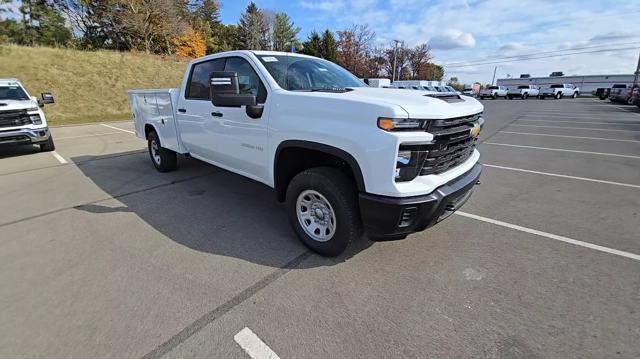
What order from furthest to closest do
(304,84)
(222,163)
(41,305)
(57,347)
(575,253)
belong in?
1. (222,163)
2. (304,84)
3. (575,253)
4. (41,305)
5. (57,347)

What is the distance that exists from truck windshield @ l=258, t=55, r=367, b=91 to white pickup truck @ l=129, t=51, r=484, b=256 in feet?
0.05

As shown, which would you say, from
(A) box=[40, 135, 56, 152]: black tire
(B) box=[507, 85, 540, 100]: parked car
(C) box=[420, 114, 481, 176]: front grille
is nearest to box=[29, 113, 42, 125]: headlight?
(A) box=[40, 135, 56, 152]: black tire

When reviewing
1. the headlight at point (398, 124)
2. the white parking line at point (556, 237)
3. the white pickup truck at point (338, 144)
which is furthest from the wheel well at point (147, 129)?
the white parking line at point (556, 237)

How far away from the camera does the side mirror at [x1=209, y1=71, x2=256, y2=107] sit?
2975 millimetres

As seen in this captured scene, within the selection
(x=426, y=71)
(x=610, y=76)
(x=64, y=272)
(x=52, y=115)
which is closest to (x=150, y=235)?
(x=64, y=272)

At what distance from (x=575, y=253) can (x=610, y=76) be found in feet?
305

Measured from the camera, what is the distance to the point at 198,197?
190 inches

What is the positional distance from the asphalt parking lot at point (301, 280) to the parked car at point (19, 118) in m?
3.69

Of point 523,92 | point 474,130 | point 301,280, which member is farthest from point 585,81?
point 301,280

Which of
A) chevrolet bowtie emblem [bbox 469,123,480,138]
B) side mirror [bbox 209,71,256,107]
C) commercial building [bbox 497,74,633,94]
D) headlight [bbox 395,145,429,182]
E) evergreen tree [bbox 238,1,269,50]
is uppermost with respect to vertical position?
evergreen tree [bbox 238,1,269,50]

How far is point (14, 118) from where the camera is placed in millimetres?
7367

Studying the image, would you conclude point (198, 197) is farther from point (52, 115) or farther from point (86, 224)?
point (52, 115)

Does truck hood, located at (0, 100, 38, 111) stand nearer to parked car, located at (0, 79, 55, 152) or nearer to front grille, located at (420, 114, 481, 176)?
parked car, located at (0, 79, 55, 152)

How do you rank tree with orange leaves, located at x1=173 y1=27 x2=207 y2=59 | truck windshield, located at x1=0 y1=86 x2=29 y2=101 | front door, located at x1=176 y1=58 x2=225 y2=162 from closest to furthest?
front door, located at x1=176 y1=58 x2=225 y2=162
truck windshield, located at x1=0 y1=86 x2=29 y2=101
tree with orange leaves, located at x1=173 y1=27 x2=207 y2=59
